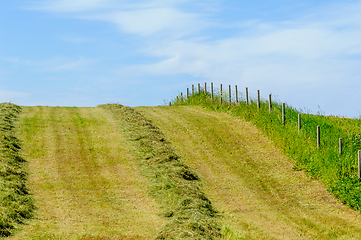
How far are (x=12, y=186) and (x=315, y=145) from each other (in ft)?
43.6

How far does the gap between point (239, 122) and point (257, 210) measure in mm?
10955

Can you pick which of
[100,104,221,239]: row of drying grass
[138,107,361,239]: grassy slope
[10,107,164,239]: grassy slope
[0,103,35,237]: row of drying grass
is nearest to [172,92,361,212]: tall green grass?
[138,107,361,239]: grassy slope

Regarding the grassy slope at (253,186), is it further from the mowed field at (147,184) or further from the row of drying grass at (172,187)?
the row of drying grass at (172,187)

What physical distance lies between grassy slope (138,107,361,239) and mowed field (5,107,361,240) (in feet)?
0.13

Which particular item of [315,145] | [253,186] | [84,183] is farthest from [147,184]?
[315,145]

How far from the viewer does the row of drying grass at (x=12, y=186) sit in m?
10.3

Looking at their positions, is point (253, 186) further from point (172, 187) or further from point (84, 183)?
point (84, 183)

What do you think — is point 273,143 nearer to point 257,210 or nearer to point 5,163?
point 257,210

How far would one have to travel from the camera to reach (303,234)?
1055cm

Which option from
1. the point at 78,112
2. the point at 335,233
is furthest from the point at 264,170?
the point at 78,112

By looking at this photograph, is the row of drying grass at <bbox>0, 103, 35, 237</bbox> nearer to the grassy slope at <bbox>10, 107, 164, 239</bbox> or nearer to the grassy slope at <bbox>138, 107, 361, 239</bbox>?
the grassy slope at <bbox>10, 107, 164, 239</bbox>

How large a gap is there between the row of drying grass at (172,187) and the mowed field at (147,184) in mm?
378

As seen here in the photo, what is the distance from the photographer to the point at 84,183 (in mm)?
13945

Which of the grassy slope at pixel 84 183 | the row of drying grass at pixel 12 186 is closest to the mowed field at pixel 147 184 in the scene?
the grassy slope at pixel 84 183
